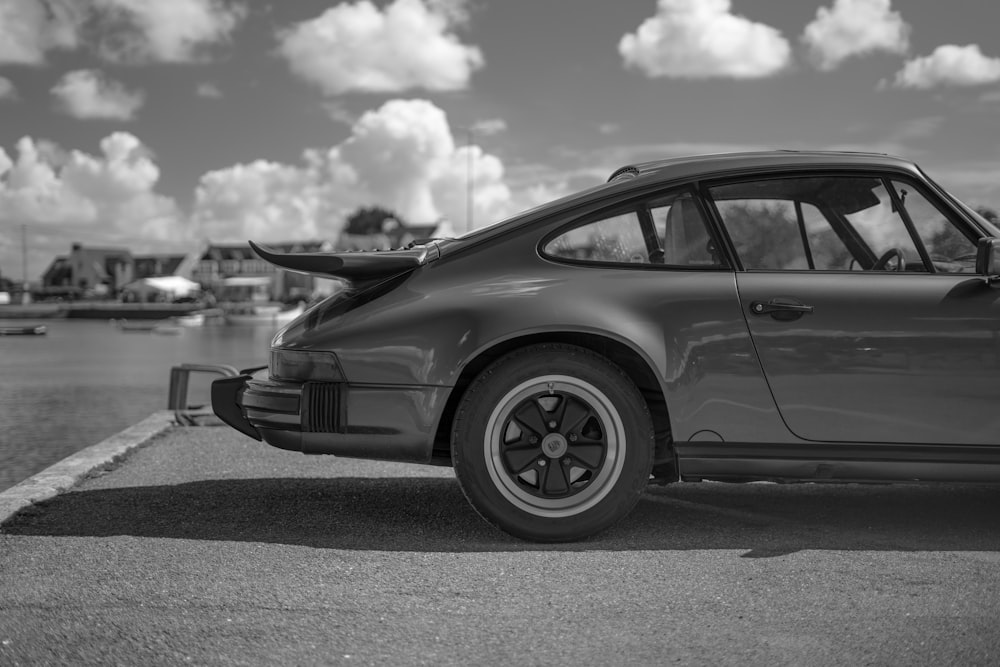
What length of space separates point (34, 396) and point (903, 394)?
17837mm

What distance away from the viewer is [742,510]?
432cm

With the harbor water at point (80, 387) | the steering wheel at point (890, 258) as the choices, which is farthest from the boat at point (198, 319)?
the steering wheel at point (890, 258)

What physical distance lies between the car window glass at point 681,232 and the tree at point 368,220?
482ft

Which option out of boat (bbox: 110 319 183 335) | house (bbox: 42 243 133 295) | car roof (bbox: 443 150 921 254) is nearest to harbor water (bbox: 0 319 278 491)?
car roof (bbox: 443 150 921 254)

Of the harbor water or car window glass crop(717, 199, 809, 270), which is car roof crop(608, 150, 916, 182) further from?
the harbor water

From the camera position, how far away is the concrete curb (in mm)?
4230

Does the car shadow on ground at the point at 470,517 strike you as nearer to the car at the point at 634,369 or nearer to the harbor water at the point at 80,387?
the car at the point at 634,369

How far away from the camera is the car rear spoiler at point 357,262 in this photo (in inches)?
144

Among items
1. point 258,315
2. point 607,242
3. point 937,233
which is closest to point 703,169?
point 607,242

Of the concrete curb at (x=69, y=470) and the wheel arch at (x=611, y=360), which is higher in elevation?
the wheel arch at (x=611, y=360)

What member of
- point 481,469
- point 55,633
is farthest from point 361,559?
point 55,633

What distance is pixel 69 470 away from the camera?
5.07 metres

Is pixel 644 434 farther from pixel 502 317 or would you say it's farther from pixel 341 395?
pixel 341 395

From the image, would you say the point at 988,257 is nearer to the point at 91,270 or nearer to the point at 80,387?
the point at 80,387
